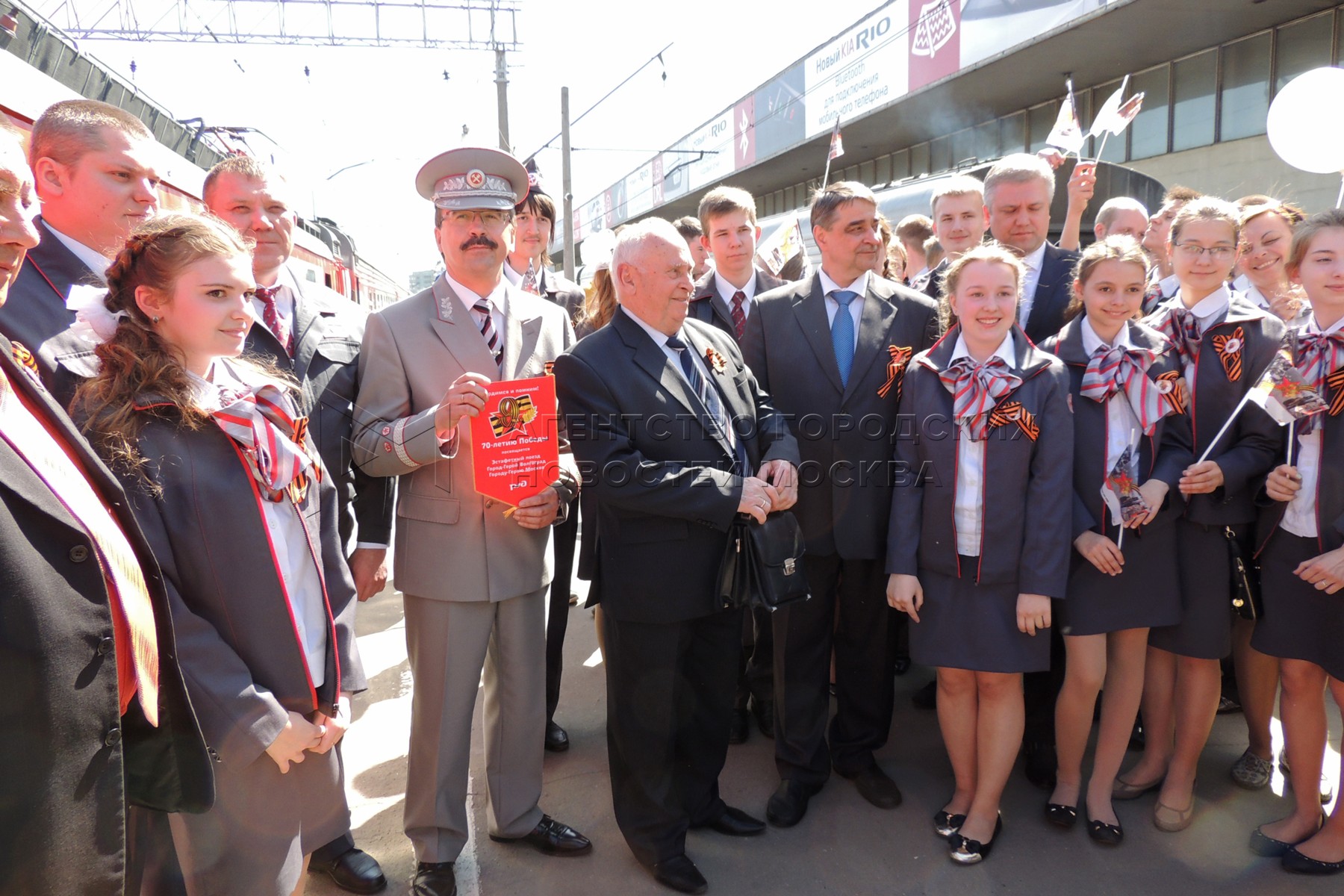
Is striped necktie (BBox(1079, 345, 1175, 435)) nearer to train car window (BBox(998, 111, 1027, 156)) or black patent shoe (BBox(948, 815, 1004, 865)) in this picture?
black patent shoe (BBox(948, 815, 1004, 865))

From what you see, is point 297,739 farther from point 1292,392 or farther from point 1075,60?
point 1075,60

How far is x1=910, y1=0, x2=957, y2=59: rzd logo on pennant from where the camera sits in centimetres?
1313

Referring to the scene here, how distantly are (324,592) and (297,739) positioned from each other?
0.35 meters

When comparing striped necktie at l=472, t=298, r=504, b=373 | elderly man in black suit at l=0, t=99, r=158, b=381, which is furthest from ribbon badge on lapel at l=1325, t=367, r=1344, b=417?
elderly man in black suit at l=0, t=99, r=158, b=381

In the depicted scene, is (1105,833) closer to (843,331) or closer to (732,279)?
(843,331)

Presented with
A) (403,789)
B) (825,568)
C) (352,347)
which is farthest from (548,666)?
(352,347)

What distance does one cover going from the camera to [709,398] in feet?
9.55

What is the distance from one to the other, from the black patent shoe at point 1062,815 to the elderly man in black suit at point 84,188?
3.63m

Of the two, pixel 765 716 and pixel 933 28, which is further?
pixel 933 28

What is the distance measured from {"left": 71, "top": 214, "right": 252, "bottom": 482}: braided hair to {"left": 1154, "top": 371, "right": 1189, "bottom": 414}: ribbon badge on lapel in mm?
3018

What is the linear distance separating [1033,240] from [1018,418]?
126cm

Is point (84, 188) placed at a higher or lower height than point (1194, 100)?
lower

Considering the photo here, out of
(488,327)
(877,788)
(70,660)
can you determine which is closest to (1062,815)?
(877,788)

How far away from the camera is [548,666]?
152 inches
